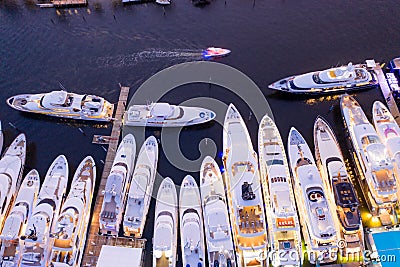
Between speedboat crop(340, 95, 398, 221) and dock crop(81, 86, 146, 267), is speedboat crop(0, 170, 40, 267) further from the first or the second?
speedboat crop(340, 95, 398, 221)

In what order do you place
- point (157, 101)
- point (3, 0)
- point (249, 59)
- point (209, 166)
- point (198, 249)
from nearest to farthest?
1. point (198, 249)
2. point (209, 166)
3. point (157, 101)
4. point (249, 59)
5. point (3, 0)

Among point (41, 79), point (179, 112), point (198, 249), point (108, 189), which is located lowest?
point (198, 249)

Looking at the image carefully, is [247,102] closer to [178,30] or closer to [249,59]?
[249,59]

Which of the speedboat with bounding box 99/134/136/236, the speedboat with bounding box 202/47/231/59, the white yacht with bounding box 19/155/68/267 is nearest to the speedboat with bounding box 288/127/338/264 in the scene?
the speedboat with bounding box 99/134/136/236

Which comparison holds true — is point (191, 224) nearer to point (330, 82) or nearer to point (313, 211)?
point (313, 211)

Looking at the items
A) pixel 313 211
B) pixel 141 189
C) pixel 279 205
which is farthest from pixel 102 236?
pixel 313 211

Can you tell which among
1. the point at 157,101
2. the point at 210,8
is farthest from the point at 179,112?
the point at 210,8

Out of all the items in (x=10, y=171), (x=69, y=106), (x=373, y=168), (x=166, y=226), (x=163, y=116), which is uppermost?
(x=69, y=106)
